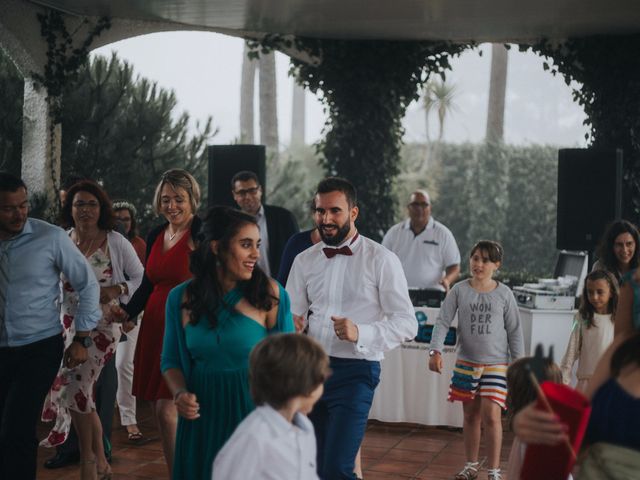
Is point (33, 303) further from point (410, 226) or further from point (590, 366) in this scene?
point (410, 226)

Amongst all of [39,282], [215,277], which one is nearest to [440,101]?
[39,282]

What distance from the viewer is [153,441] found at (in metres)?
6.01

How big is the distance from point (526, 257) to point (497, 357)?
11859 millimetres

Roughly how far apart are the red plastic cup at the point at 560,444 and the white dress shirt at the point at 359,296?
1517 mm

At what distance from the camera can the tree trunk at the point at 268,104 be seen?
18602mm

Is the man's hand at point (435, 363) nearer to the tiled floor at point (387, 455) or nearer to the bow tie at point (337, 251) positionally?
the tiled floor at point (387, 455)

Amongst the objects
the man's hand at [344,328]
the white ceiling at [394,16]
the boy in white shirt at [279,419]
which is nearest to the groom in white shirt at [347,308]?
the man's hand at [344,328]

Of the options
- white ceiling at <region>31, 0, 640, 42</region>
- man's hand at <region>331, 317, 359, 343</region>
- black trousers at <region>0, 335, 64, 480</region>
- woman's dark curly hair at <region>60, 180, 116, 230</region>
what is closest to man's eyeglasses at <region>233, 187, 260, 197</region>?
woman's dark curly hair at <region>60, 180, 116, 230</region>

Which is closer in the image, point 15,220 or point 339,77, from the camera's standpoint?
point 15,220

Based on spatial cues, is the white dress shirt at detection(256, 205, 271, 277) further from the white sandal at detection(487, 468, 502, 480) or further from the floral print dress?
the white sandal at detection(487, 468, 502, 480)

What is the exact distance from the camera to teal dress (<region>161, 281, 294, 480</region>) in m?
3.03

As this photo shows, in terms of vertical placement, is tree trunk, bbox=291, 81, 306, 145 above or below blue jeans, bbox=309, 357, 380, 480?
above

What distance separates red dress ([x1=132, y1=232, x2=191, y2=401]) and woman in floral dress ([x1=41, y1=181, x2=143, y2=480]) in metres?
0.29

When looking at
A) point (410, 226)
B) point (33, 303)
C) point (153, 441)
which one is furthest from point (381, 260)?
point (410, 226)
